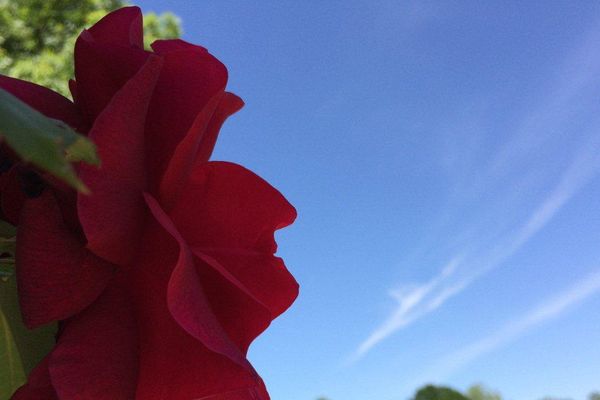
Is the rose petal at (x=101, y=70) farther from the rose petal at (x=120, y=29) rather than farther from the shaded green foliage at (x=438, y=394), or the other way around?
the shaded green foliage at (x=438, y=394)

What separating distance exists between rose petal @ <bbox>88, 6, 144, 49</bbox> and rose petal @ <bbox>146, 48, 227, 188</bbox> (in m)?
0.02

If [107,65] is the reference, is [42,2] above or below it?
above

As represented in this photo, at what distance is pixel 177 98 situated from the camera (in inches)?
9.7

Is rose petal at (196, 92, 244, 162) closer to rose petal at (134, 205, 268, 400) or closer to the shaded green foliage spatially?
rose petal at (134, 205, 268, 400)

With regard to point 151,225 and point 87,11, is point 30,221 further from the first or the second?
point 87,11

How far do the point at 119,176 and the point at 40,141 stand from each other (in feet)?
0.36

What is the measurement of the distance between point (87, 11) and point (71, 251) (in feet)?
13.5

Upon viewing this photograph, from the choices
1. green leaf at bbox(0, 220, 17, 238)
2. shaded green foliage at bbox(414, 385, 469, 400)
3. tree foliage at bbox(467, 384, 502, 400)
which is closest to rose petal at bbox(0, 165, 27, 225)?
green leaf at bbox(0, 220, 17, 238)

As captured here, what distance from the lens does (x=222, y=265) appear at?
0.25 m

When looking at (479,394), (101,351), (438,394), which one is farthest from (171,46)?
(479,394)

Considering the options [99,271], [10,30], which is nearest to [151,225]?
[99,271]

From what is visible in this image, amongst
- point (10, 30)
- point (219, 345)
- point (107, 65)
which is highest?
point (10, 30)

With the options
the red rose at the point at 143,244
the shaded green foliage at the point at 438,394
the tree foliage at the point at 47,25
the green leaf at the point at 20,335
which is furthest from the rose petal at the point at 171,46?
the tree foliage at the point at 47,25

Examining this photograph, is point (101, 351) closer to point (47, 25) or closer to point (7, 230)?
point (7, 230)
